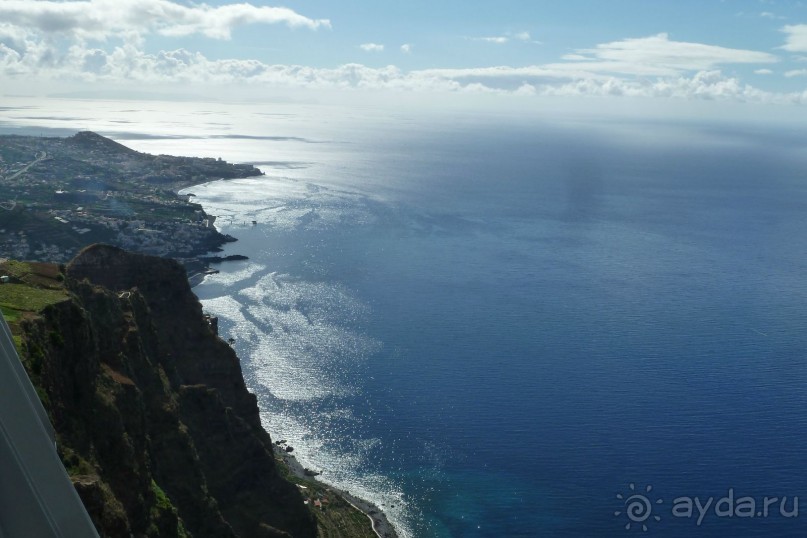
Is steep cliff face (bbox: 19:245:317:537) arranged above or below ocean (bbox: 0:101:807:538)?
above

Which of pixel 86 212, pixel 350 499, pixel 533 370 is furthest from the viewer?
pixel 86 212

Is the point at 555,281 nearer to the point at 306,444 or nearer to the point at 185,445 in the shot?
the point at 306,444

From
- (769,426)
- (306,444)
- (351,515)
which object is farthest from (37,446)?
(769,426)

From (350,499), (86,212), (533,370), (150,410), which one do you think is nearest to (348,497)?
(350,499)

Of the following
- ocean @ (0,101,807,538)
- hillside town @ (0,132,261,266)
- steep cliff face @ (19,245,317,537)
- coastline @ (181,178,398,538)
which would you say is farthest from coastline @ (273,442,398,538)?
hillside town @ (0,132,261,266)

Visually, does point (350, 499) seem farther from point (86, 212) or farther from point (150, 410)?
point (86, 212)

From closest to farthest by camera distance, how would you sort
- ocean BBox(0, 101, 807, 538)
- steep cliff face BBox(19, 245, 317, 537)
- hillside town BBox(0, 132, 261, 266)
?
steep cliff face BBox(19, 245, 317, 537) < ocean BBox(0, 101, 807, 538) < hillside town BBox(0, 132, 261, 266)

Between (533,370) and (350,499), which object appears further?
(533,370)

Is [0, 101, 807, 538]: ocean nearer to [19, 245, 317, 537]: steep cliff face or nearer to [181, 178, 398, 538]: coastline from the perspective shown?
[181, 178, 398, 538]: coastline
